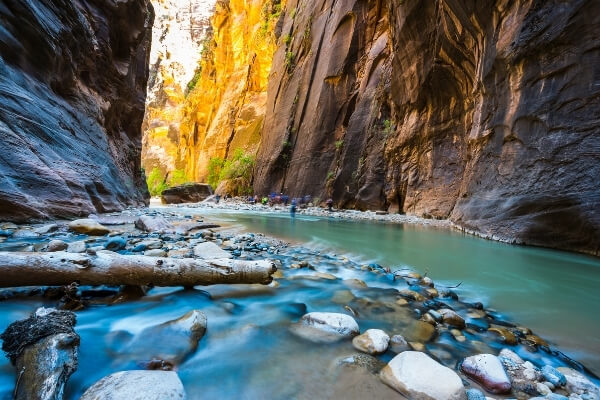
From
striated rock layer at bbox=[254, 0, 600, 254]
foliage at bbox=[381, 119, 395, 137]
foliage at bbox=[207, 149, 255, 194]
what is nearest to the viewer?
striated rock layer at bbox=[254, 0, 600, 254]

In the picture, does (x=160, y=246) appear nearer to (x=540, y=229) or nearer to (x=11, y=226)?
(x=11, y=226)

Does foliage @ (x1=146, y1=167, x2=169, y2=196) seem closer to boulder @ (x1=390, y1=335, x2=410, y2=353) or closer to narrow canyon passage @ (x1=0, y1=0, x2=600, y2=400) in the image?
narrow canyon passage @ (x1=0, y1=0, x2=600, y2=400)

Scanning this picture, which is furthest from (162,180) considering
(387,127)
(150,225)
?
(150,225)

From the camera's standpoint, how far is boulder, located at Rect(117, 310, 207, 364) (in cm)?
130

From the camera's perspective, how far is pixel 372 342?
1476 mm

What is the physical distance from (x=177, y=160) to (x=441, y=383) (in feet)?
147

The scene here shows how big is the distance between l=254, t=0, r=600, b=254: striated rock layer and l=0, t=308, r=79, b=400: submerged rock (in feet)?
19.2

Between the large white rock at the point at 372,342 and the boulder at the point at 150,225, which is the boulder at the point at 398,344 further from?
the boulder at the point at 150,225

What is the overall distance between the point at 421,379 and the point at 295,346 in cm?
63

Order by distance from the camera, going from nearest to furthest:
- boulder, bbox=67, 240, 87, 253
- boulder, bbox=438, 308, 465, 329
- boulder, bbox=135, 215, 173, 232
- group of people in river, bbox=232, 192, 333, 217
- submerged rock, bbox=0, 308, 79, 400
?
submerged rock, bbox=0, 308, 79, 400 → boulder, bbox=438, 308, 465, 329 → boulder, bbox=67, 240, 87, 253 → boulder, bbox=135, 215, 173, 232 → group of people in river, bbox=232, 192, 333, 217

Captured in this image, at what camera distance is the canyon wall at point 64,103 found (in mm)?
4383

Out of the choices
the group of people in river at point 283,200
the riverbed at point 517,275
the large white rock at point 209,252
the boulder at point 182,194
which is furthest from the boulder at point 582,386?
the boulder at point 182,194

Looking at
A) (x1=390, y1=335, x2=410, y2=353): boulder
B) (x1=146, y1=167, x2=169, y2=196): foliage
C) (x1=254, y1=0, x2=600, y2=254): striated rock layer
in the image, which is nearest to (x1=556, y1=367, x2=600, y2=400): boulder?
(x1=390, y1=335, x2=410, y2=353): boulder

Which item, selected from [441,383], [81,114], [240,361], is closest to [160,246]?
[240,361]
